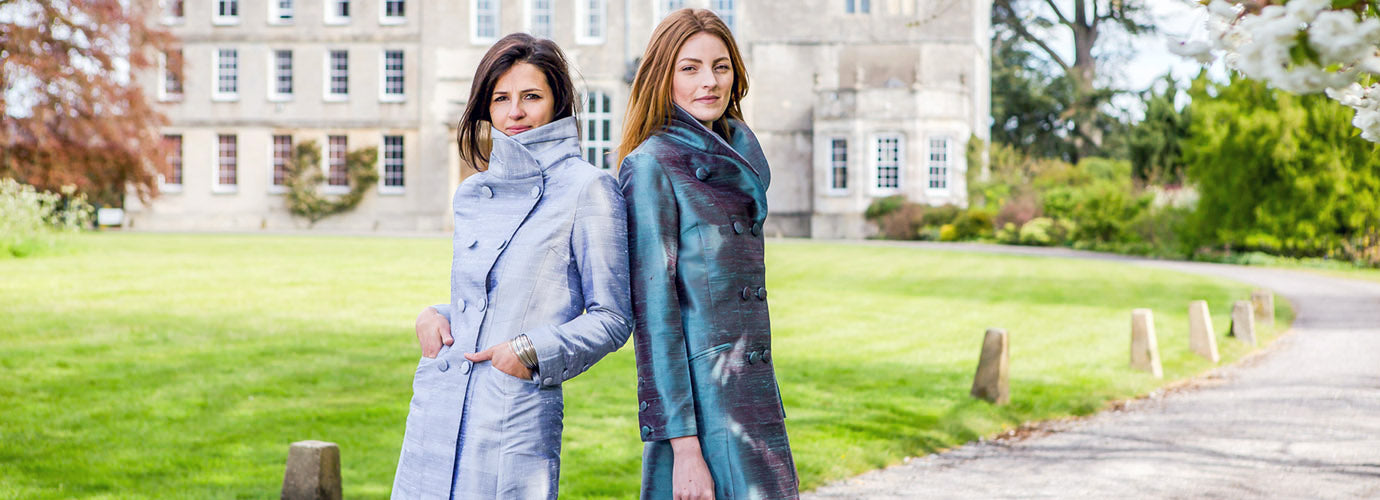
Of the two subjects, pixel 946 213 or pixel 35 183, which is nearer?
pixel 35 183

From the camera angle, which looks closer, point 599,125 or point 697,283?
point 697,283

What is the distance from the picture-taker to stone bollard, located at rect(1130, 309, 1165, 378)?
953cm

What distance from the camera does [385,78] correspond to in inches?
1565

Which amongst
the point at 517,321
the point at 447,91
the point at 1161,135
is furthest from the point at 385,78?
the point at 517,321

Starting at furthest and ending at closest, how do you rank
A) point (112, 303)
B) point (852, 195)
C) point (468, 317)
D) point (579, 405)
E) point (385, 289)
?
point (852, 195), point (385, 289), point (112, 303), point (579, 405), point (468, 317)

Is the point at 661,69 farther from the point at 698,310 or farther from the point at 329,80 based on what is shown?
the point at 329,80

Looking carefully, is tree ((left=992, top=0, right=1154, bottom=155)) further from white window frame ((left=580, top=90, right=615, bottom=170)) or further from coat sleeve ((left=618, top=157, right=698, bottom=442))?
coat sleeve ((left=618, top=157, right=698, bottom=442))

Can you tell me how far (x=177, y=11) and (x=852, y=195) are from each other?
23053 millimetres

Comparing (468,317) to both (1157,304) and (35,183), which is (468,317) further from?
(35,183)

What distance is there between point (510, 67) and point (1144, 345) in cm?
814

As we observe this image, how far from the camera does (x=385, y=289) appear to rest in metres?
14.9

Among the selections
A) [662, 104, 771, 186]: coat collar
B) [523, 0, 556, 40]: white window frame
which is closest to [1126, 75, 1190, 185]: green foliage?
[523, 0, 556, 40]: white window frame

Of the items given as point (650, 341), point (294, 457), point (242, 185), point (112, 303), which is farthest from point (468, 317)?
point (242, 185)

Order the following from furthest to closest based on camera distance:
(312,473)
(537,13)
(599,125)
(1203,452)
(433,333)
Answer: (537,13)
(599,125)
(1203,452)
(312,473)
(433,333)
